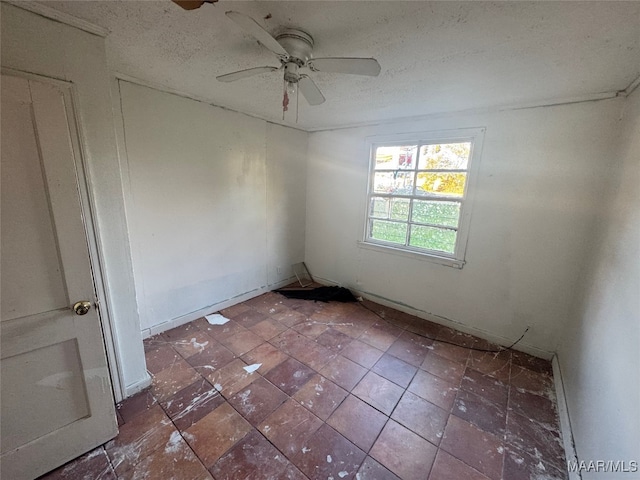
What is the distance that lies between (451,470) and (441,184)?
2359 millimetres

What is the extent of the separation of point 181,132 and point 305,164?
1.73 meters

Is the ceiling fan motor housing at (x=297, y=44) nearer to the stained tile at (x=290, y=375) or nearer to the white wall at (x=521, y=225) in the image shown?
the white wall at (x=521, y=225)

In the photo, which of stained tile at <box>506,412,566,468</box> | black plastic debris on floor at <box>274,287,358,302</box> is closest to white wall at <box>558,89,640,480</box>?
stained tile at <box>506,412,566,468</box>

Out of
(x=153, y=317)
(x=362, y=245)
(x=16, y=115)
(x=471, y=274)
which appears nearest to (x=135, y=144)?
(x=16, y=115)

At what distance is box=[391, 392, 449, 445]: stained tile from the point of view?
160 centimetres

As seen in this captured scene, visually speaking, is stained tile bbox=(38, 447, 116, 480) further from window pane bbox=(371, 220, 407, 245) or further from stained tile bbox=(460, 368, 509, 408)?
window pane bbox=(371, 220, 407, 245)

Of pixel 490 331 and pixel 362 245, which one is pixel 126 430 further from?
pixel 490 331

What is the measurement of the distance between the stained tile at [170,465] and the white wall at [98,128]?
59cm

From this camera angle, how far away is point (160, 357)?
7.20 ft

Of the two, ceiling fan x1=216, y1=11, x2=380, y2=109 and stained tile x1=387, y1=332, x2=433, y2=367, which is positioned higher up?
ceiling fan x1=216, y1=11, x2=380, y2=109

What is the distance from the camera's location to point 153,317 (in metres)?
2.46

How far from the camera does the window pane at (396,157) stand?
2.85m

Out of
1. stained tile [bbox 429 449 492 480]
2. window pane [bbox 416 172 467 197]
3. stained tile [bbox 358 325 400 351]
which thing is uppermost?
window pane [bbox 416 172 467 197]

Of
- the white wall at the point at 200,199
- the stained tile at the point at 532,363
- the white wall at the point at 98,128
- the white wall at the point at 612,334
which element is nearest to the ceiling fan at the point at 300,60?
the white wall at the point at 98,128
